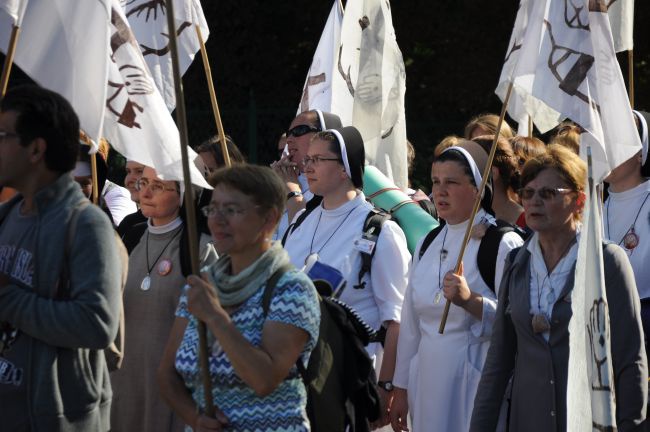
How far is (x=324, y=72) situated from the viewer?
33.5 feet

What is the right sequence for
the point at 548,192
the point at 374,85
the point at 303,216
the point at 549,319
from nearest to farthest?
the point at 549,319
the point at 548,192
the point at 303,216
the point at 374,85

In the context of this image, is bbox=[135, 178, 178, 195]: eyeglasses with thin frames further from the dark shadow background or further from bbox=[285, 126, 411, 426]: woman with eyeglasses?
the dark shadow background

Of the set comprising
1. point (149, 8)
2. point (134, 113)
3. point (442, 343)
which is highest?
point (149, 8)

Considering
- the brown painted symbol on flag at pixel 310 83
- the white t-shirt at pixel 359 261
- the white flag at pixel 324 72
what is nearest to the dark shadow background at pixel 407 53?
the white flag at pixel 324 72

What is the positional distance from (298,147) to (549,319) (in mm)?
3112

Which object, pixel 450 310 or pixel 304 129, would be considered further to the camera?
pixel 304 129

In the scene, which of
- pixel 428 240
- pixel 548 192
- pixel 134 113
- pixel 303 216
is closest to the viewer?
pixel 548 192

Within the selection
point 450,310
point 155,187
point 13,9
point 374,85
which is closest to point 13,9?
point 13,9

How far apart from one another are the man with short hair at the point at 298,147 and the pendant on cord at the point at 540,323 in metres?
2.65

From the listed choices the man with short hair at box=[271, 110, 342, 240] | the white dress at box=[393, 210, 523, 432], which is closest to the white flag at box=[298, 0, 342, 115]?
the man with short hair at box=[271, 110, 342, 240]

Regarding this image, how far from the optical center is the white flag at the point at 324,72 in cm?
1003

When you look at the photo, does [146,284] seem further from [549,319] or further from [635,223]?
[635,223]

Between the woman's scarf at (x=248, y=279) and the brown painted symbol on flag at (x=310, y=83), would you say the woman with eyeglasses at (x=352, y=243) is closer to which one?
the woman's scarf at (x=248, y=279)

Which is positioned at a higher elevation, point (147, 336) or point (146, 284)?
point (146, 284)
